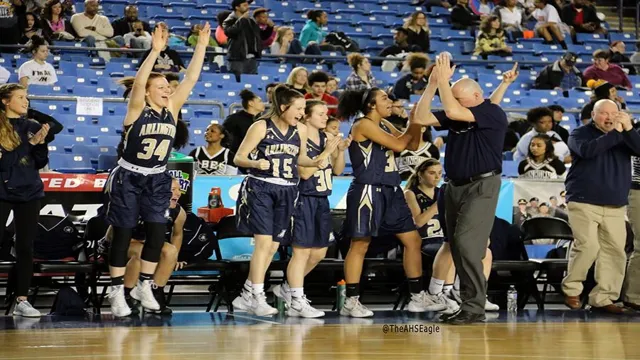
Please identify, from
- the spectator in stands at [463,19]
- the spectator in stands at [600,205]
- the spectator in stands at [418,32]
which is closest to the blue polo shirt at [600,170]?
the spectator in stands at [600,205]

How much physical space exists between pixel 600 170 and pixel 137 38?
28.2 feet

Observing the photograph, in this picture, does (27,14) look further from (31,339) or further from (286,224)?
(31,339)

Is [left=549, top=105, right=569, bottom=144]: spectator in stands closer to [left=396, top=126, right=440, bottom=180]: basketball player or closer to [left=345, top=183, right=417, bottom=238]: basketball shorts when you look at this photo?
[left=396, top=126, right=440, bottom=180]: basketball player

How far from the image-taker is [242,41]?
48.6ft

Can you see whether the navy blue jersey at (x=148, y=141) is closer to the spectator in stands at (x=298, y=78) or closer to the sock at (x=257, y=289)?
the sock at (x=257, y=289)

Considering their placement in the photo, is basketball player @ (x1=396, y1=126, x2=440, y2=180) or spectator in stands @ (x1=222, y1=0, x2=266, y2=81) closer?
basketball player @ (x1=396, y1=126, x2=440, y2=180)

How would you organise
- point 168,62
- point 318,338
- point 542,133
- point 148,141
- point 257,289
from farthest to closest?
point 168,62, point 542,133, point 257,289, point 148,141, point 318,338

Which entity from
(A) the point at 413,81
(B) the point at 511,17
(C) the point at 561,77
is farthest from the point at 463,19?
(A) the point at 413,81

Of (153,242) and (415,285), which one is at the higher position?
(153,242)

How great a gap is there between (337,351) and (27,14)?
34.3 feet

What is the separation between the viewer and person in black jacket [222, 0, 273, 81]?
14.6 meters

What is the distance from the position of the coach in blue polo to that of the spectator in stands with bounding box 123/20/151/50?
8297 millimetres

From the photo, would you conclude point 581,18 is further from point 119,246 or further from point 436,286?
point 119,246

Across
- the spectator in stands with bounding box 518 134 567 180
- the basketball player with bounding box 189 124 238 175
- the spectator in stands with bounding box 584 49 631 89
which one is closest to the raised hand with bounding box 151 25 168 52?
the basketball player with bounding box 189 124 238 175
